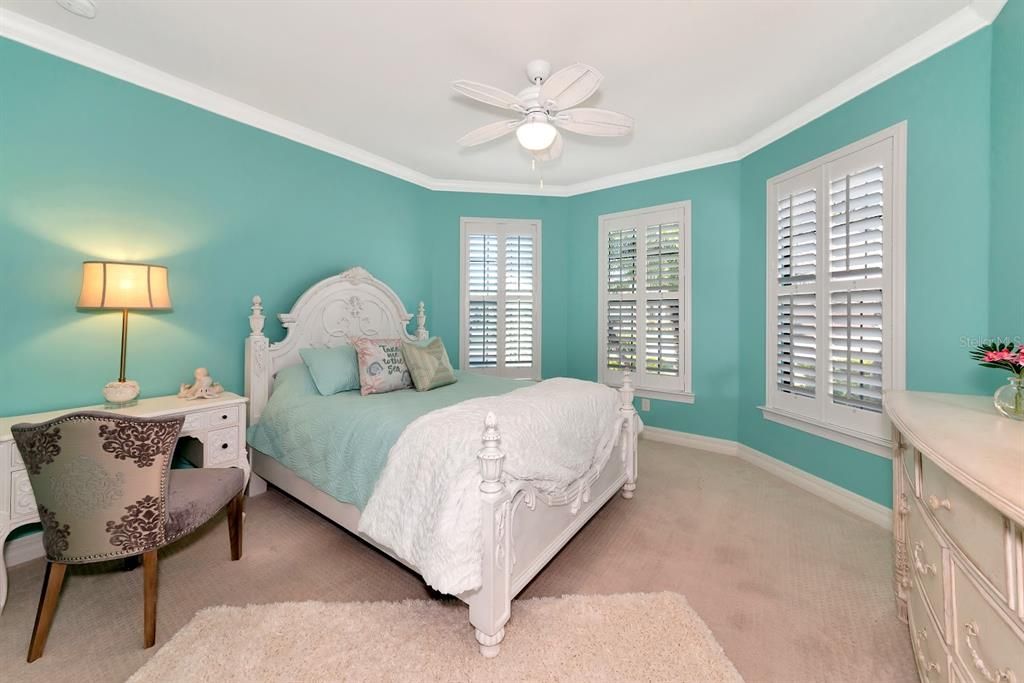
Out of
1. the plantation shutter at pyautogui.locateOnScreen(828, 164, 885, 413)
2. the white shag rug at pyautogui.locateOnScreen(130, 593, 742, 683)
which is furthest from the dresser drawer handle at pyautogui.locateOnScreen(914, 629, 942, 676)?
the plantation shutter at pyautogui.locateOnScreen(828, 164, 885, 413)

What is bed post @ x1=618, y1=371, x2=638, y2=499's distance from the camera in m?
2.71

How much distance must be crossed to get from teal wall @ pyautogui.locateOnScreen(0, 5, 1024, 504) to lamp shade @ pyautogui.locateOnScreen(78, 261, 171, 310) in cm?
29

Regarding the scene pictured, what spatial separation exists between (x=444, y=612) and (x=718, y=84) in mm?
3418

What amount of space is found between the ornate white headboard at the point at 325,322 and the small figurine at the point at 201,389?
286 millimetres

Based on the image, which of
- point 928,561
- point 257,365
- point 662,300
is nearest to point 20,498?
point 257,365

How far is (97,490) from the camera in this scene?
4.83 feet

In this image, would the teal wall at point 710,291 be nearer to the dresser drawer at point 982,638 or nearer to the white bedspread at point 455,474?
the white bedspread at point 455,474

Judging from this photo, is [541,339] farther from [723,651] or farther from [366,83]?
[723,651]

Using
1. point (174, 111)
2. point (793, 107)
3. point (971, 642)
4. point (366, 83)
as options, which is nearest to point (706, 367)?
point (793, 107)

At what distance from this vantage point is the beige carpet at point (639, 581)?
5.01ft

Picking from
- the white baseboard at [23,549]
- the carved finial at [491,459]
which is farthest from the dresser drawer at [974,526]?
the white baseboard at [23,549]

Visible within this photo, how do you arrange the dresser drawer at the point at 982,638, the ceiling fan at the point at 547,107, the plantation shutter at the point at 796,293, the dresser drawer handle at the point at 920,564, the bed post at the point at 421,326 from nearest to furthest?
the dresser drawer at the point at 982,638 < the dresser drawer handle at the point at 920,564 < the ceiling fan at the point at 547,107 < the plantation shutter at the point at 796,293 < the bed post at the point at 421,326

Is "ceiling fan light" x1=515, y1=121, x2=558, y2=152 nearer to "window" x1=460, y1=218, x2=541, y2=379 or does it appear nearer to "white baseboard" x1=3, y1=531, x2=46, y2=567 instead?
"window" x1=460, y1=218, x2=541, y2=379

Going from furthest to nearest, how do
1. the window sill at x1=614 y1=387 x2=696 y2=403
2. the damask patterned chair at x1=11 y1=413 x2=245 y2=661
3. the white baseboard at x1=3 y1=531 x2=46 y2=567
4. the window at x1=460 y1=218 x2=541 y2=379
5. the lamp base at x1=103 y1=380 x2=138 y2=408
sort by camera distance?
the window at x1=460 y1=218 x2=541 y2=379 < the window sill at x1=614 y1=387 x2=696 y2=403 < the lamp base at x1=103 y1=380 x2=138 y2=408 < the white baseboard at x1=3 y1=531 x2=46 y2=567 < the damask patterned chair at x1=11 y1=413 x2=245 y2=661
